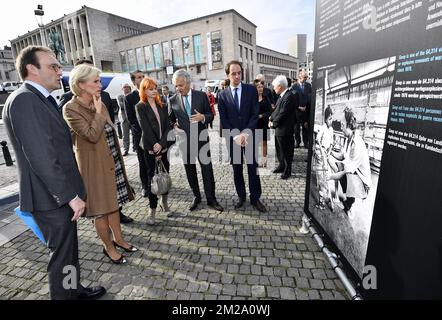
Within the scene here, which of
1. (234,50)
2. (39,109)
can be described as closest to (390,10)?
(39,109)

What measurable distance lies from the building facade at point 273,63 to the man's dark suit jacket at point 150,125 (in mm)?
59685

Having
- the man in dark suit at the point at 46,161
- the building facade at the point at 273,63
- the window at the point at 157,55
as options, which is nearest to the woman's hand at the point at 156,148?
the man in dark suit at the point at 46,161

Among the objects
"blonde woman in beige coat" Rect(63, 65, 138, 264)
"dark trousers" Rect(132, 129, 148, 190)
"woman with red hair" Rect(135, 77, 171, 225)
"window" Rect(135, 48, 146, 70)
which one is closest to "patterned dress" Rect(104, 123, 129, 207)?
"blonde woman in beige coat" Rect(63, 65, 138, 264)

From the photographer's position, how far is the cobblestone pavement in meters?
2.56

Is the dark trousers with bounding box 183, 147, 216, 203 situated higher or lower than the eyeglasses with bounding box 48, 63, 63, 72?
lower

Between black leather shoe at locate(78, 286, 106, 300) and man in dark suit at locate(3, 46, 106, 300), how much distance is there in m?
0.22

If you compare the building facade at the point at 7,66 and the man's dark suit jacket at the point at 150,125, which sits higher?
the building facade at the point at 7,66

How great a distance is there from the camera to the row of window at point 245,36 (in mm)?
49875

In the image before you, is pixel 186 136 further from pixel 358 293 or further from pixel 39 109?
pixel 358 293

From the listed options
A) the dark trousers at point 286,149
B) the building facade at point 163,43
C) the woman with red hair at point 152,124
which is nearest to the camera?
the woman with red hair at point 152,124

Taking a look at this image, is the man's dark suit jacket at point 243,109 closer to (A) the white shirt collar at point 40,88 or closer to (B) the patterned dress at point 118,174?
(B) the patterned dress at point 118,174

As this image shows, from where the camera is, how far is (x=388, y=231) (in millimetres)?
1837

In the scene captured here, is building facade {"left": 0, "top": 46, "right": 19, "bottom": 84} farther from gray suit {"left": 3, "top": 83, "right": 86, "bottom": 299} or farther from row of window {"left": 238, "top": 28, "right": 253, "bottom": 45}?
gray suit {"left": 3, "top": 83, "right": 86, "bottom": 299}

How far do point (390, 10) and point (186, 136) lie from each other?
9.90ft
